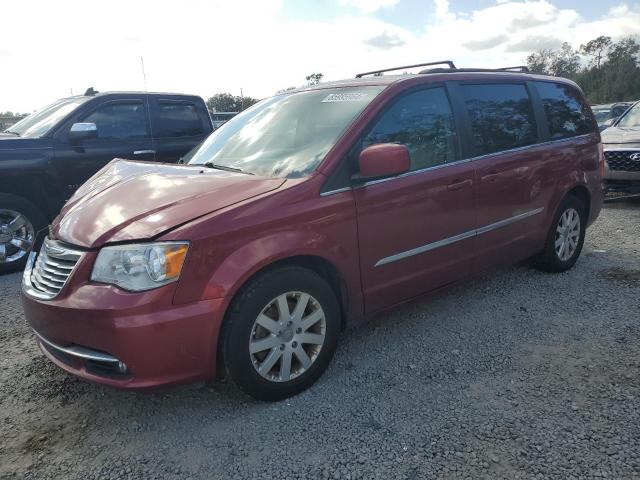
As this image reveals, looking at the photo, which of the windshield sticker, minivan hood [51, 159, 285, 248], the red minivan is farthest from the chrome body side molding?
the windshield sticker

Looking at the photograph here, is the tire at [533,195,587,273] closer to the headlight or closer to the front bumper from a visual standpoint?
the front bumper

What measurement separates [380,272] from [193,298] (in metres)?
1.27

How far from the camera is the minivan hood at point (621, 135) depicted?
309 inches

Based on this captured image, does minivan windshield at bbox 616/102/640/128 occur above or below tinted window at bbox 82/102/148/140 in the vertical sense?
below

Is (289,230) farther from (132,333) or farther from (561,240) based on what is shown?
(561,240)

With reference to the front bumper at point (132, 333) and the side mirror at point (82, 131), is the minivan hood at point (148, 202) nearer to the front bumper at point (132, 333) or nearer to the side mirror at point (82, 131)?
the front bumper at point (132, 333)

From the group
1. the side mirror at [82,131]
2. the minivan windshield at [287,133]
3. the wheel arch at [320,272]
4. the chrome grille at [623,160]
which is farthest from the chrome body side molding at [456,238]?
the chrome grille at [623,160]

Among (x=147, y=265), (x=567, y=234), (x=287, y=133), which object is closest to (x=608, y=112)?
(x=567, y=234)

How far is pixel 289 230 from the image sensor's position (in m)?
2.69

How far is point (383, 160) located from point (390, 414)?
4.65ft

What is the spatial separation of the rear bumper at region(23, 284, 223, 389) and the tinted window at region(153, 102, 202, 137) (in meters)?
4.38

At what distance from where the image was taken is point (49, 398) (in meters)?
2.91

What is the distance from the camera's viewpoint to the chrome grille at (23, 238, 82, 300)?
101 inches

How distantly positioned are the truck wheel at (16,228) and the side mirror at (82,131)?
0.91 metres
